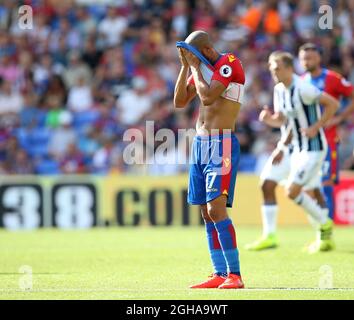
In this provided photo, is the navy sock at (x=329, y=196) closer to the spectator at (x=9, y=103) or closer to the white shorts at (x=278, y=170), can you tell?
the white shorts at (x=278, y=170)

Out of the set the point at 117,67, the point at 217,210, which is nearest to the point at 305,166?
the point at 217,210

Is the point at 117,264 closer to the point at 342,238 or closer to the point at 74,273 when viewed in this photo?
the point at 74,273

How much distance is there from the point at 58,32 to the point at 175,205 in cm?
614

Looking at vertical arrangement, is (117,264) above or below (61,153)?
below

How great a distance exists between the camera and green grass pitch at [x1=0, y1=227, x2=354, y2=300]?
8625mm

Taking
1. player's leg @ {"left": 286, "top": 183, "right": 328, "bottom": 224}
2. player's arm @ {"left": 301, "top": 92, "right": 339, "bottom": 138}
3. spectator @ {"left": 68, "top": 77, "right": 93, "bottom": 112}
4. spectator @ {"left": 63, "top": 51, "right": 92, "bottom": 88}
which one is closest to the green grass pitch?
player's leg @ {"left": 286, "top": 183, "right": 328, "bottom": 224}

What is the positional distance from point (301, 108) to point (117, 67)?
340 inches

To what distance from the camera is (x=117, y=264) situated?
11.4 m

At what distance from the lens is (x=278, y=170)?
1320cm

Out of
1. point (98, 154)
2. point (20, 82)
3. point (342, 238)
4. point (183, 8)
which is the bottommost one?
point (342, 238)

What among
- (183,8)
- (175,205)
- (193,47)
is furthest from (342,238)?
(183,8)

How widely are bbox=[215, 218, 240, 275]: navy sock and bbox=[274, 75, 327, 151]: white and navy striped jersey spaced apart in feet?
13.8

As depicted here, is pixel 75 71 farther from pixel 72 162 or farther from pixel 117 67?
pixel 72 162

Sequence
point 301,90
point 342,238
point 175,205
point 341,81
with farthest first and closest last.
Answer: point 175,205, point 342,238, point 341,81, point 301,90
